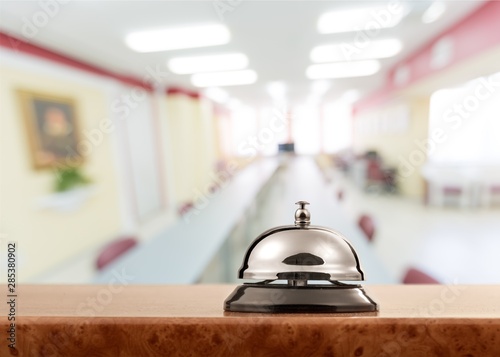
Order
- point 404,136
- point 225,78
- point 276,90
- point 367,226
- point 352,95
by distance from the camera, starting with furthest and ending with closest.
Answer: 1. point 352,95
2. point 404,136
3. point 276,90
4. point 225,78
5. point 367,226

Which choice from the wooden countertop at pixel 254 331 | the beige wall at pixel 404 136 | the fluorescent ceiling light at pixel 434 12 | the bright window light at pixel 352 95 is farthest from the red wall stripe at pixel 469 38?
the bright window light at pixel 352 95

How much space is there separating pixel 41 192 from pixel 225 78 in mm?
3262

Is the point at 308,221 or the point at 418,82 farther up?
the point at 418,82

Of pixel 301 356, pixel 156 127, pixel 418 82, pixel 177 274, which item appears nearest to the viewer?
pixel 301 356

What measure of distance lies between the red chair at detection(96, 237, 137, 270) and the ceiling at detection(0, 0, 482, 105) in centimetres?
185

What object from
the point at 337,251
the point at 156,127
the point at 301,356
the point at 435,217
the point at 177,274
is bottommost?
the point at 435,217

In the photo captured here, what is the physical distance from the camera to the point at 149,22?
9.34 feet

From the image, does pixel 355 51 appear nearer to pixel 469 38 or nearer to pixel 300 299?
pixel 469 38

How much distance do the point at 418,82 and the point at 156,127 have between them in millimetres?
4867

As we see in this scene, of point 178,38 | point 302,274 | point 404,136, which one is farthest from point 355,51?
point 302,274

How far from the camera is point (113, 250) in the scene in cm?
198

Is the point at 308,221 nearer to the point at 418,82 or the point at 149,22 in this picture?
the point at 149,22

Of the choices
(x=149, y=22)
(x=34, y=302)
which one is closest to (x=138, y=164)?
(x=149, y=22)

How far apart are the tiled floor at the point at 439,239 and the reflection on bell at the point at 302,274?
2.06 metres
